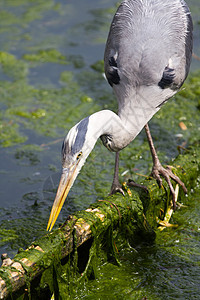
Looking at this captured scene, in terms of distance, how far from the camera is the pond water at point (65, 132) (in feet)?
12.3

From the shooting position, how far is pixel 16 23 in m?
9.00

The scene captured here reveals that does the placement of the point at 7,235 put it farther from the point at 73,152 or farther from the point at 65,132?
the point at 65,132

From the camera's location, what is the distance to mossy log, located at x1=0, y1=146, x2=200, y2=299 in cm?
308

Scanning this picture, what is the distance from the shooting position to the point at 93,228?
11.8 feet

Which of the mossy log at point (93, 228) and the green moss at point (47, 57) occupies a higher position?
the mossy log at point (93, 228)

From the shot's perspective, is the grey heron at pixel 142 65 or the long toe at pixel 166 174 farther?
the long toe at pixel 166 174

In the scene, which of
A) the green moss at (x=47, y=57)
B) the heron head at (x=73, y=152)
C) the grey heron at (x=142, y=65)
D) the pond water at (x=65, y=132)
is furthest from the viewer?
the green moss at (x=47, y=57)

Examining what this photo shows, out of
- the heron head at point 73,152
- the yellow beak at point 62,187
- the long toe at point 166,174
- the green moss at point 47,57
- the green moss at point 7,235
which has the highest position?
the heron head at point 73,152

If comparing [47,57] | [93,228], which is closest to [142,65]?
[93,228]

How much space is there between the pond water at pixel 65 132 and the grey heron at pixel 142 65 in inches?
19.5

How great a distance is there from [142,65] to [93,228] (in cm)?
155

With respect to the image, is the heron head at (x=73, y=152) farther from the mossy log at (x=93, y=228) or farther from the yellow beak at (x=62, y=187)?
the mossy log at (x=93, y=228)

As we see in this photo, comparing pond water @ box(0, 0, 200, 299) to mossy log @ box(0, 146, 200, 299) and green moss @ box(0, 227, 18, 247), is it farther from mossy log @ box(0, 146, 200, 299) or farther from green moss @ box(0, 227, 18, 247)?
mossy log @ box(0, 146, 200, 299)

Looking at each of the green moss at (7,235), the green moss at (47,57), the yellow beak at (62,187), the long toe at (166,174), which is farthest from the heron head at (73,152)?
the green moss at (47,57)
